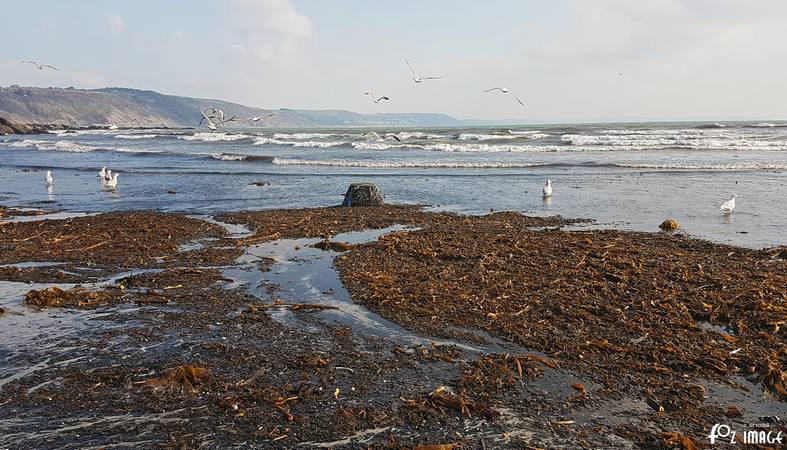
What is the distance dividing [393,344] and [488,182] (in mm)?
16990

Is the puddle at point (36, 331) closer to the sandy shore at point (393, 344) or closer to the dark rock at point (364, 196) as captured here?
the sandy shore at point (393, 344)

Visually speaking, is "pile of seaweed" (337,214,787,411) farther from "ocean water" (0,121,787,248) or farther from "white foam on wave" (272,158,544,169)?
"white foam on wave" (272,158,544,169)

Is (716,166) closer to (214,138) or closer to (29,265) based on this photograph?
(29,265)

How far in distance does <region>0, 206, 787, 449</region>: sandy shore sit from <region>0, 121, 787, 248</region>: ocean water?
457 cm

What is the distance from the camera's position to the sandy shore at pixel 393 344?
13.2ft

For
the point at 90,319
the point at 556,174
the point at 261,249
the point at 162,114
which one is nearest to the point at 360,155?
the point at 556,174

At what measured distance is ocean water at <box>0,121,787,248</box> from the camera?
14.4 meters

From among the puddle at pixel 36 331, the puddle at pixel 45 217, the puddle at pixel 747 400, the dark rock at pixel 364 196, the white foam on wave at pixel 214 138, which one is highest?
the white foam on wave at pixel 214 138

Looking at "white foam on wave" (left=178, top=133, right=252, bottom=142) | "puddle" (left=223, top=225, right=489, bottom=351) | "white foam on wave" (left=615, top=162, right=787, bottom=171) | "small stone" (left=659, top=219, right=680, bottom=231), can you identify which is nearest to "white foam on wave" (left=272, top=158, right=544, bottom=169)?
"white foam on wave" (left=615, top=162, right=787, bottom=171)

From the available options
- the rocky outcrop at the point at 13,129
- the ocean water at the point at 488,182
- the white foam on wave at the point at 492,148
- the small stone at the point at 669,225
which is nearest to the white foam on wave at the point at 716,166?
the ocean water at the point at 488,182

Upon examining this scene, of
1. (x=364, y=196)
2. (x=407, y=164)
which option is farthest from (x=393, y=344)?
(x=407, y=164)

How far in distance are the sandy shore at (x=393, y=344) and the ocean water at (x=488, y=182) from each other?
4.57 meters

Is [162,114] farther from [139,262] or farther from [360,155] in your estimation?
[139,262]

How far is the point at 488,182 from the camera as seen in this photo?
21844 millimetres
